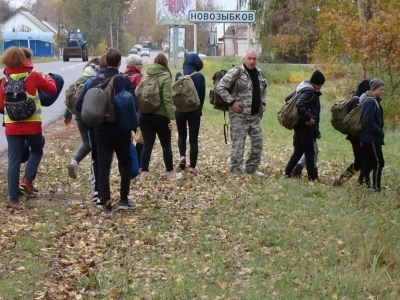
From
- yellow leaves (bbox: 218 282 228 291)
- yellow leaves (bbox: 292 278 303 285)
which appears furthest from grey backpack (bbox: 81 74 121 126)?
yellow leaves (bbox: 292 278 303 285)

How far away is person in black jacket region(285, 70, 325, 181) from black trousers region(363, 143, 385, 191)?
85 centimetres

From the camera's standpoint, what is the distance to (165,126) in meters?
10.5

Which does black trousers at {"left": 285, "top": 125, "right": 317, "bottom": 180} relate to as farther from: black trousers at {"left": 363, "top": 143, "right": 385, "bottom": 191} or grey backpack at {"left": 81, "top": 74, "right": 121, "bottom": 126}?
grey backpack at {"left": 81, "top": 74, "right": 121, "bottom": 126}

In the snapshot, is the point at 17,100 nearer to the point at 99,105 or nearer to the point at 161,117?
the point at 99,105

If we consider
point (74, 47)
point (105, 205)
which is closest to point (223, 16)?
point (105, 205)

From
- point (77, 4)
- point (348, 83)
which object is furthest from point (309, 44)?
point (77, 4)

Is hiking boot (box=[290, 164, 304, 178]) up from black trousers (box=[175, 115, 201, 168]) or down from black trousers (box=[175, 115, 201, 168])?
down

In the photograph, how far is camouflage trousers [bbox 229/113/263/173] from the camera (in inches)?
451

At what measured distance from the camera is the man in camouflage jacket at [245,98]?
1127cm

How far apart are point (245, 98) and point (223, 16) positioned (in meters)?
6.28

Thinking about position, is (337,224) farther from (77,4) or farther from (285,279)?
(77,4)

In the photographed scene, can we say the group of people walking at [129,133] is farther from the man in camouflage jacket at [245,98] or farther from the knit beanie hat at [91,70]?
the man in camouflage jacket at [245,98]

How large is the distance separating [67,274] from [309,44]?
42.3 meters

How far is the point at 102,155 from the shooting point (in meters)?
8.66
